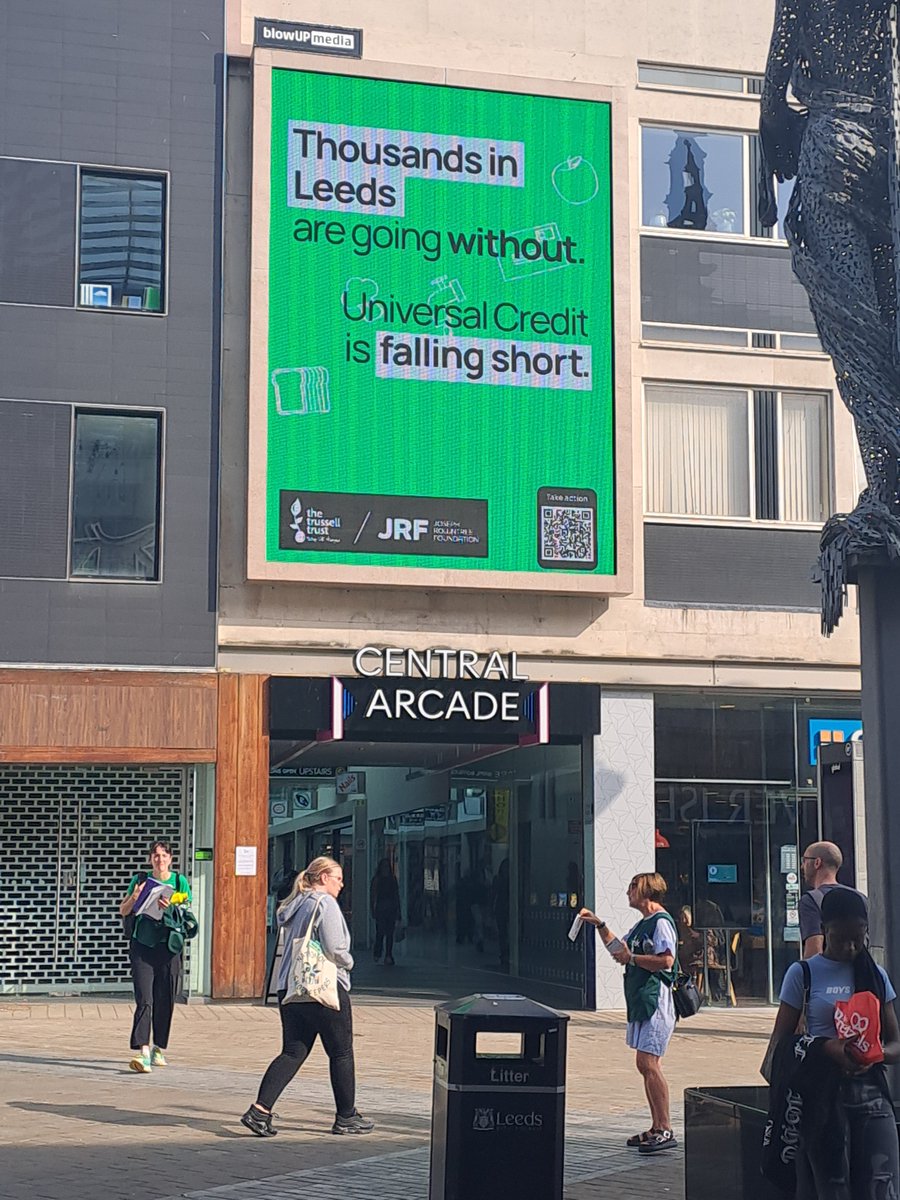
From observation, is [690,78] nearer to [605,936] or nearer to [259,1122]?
[605,936]

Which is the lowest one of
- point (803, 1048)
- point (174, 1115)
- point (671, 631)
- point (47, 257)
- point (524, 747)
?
point (174, 1115)

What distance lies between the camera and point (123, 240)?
876 inches

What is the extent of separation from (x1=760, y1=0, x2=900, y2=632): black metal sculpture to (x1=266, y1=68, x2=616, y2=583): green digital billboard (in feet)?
40.6

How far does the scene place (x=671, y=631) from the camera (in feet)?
75.3

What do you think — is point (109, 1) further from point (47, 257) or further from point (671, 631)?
point (671, 631)

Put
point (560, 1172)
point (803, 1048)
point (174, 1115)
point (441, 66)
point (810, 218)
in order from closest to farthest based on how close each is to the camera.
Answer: point (803, 1048)
point (560, 1172)
point (810, 218)
point (174, 1115)
point (441, 66)

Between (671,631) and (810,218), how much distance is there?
43.9ft

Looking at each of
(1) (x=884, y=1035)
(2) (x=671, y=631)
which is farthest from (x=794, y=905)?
(1) (x=884, y=1035)

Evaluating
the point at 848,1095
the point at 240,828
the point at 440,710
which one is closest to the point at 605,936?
the point at 848,1095

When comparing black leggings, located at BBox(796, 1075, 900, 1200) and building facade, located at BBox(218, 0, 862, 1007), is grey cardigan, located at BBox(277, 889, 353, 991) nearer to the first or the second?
black leggings, located at BBox(796, 1075, 900, 1200)

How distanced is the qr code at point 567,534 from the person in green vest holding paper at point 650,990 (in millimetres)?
11320

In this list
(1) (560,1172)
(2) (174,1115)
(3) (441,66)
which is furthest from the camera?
(3) (441,66)

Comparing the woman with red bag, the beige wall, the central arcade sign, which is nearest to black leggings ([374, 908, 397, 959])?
the central arcade sign

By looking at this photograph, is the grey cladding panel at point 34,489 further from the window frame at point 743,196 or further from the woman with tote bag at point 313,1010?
the woman with tote bag at point 313,1010
